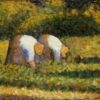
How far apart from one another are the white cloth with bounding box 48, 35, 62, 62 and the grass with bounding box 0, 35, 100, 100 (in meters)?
0.04

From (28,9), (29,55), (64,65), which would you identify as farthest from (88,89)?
(28,9)

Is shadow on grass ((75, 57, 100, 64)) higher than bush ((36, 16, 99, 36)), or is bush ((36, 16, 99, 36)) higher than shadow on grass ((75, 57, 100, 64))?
bush ((36, 16, 99, 36))

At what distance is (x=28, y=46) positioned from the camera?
11.0 ft

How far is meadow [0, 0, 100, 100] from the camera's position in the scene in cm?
324

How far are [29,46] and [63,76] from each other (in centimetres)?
34

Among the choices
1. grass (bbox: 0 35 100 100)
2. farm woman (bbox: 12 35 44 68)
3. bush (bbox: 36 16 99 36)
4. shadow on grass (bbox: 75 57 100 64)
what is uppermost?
bush (bbox: 36 16 99 36)

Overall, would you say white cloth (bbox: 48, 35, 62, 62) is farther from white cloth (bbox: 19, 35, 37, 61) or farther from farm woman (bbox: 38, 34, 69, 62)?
white cloth (bbox: 19, 35, 37, 61)

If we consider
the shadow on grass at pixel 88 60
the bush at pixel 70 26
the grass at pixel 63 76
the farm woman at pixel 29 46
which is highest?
the bush at pixel 70 26

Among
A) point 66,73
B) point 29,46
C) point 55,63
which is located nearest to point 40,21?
point 29,46

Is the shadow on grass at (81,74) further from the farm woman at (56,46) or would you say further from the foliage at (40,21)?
the foliage at (40,21)

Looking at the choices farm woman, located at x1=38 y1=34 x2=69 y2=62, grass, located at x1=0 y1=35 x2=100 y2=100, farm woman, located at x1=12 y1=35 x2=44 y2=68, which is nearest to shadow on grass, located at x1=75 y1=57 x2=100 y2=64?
grass, located at x1=0 y1=35 x2=100 y2=100

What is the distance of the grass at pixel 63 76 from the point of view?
3240mm

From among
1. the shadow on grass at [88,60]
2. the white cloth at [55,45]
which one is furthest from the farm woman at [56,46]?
the shadow on grass at [88,60]

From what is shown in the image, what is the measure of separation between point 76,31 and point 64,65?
275mm
